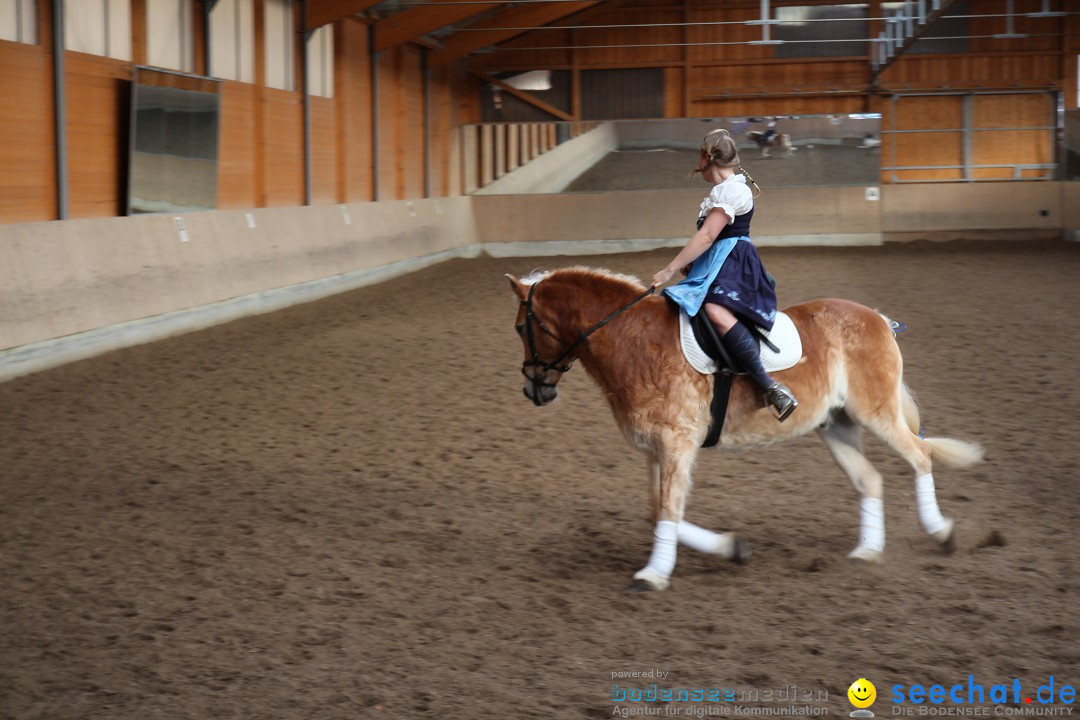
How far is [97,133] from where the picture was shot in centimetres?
1077

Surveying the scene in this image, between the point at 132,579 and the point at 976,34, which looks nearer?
the point at 132,579

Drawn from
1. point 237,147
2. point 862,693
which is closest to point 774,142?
point 237,147

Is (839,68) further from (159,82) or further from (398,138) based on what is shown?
(159,82)

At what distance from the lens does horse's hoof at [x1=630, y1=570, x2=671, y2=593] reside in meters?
4.77

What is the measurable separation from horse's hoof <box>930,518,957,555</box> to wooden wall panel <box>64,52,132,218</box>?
8456 mm

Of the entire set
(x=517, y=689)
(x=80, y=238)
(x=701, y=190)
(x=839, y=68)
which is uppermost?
(x=839, y=68)

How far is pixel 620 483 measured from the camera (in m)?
6.64

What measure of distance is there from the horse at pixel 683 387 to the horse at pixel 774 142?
1793 cm

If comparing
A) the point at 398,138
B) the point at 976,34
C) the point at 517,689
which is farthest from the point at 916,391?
the point at 976,34

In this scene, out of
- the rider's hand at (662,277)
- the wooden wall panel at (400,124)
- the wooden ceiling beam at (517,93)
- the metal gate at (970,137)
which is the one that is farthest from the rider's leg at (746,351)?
the metal gate at (970,137)

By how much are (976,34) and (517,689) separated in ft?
74.7

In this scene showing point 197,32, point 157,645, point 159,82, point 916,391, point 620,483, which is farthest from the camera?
point 197,32

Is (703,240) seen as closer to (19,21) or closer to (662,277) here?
(662,277)

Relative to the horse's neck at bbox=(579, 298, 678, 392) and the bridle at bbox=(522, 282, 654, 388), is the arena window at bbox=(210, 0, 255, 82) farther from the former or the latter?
the horse's neck at bbox=(579, 298, 678, 392)
